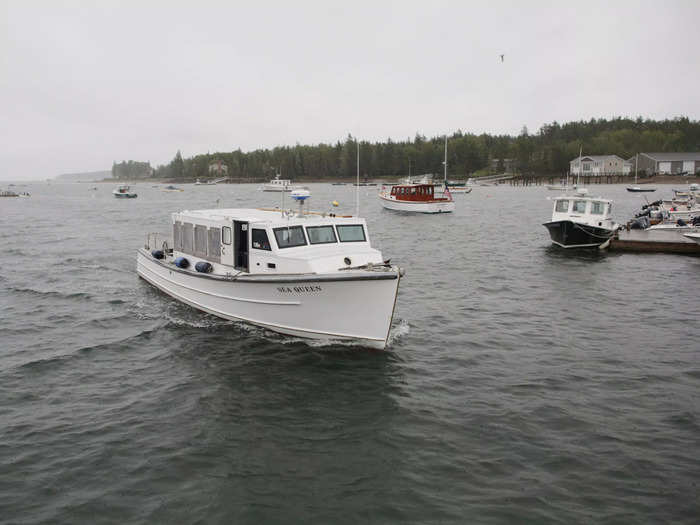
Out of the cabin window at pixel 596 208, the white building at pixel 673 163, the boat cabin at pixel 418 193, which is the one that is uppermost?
the white building at pixel 673 163

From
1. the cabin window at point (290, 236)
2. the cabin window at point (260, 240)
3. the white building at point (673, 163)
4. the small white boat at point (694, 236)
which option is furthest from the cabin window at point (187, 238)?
the white building at point (673, 163)

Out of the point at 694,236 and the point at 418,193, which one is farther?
the point at 418,193

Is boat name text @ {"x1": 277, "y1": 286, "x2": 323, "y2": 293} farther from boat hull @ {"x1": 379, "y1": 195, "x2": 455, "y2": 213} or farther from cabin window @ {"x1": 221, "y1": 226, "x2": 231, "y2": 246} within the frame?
boat hull @ {"x1": 379, "y1": 195, "x2": 455, "y2": 213}

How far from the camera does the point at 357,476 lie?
31.2ft

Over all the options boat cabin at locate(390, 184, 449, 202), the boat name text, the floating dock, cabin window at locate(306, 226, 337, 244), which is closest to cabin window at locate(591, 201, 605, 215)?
the floating dock

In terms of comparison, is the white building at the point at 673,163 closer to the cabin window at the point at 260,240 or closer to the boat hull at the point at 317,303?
the boat hull at the point at 317,303

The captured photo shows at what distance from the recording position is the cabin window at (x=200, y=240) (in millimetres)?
19219

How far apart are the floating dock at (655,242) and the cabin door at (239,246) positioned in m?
28.3

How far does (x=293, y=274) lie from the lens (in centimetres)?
1527

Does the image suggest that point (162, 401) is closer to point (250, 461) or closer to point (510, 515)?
point (250, 461)

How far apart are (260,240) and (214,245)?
2.83m

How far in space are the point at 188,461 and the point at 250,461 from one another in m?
1.18

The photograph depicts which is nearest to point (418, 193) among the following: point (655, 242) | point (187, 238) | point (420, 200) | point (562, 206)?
point (420, 200)

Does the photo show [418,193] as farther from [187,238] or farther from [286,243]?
[286,243]
